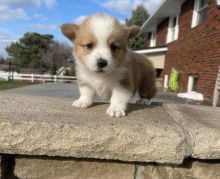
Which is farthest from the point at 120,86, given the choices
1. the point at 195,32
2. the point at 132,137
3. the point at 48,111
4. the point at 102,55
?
the point at 195,32

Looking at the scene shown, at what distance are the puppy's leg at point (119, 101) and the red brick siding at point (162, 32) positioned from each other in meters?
18.4

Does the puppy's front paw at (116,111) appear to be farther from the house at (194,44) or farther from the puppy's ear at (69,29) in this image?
the house at (194,44)

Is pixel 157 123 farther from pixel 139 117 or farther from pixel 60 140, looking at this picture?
pixel 60 140

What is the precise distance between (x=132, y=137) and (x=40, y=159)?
26.8 inches

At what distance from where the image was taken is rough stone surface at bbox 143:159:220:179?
2293mm

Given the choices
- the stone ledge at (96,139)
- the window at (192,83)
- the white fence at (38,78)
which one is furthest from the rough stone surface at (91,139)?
the white fence at (38,78)

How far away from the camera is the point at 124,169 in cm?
232

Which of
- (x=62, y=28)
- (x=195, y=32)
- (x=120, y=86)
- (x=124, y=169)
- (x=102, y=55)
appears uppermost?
(x=195, y=32)

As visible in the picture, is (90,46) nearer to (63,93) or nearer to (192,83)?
(63,93)

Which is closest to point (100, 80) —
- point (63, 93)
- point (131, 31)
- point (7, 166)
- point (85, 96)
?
point (85, 96)

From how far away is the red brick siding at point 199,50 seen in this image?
33.5 feet

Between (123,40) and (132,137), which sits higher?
(123,40)

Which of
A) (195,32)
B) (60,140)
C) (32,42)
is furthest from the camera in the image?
(32,42)

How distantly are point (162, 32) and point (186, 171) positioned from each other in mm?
20661
